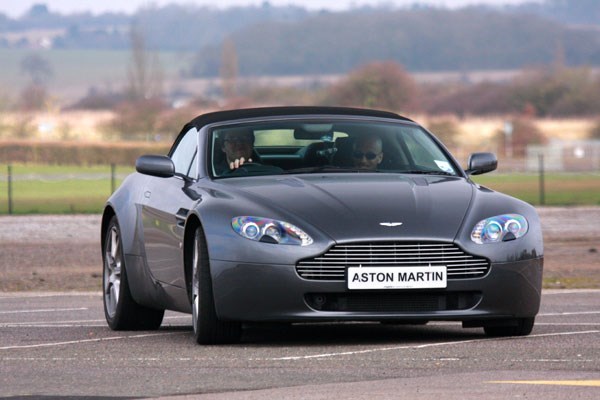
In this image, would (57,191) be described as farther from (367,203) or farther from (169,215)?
(367,203)

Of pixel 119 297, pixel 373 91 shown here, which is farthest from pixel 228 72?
pixel 119 297

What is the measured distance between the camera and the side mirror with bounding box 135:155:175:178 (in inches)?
441

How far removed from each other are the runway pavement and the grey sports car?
248 mm

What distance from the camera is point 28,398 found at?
7703 millimetres

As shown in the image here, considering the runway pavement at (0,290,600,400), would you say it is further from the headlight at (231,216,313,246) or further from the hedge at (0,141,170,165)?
the hedge at (0,141,170,165)

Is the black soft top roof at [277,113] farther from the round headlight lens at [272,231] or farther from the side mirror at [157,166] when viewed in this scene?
the round headlight lens at [272,231]

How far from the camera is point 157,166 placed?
11.2m

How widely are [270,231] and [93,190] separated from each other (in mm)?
48452

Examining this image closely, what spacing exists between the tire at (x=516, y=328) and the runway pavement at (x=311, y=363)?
99mm

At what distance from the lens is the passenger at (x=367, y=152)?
36.7 feet

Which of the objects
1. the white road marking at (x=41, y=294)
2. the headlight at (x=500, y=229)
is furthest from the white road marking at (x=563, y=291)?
the headlight at (x=500, y=229)

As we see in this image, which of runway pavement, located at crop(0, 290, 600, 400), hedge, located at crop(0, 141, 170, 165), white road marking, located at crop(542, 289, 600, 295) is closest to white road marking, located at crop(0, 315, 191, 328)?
runway pavement, located at crop(0, 290, 600, 400)

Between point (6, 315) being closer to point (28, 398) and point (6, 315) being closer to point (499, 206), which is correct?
point (499, 206)

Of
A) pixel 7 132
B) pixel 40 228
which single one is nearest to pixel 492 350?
pixel 40 228
